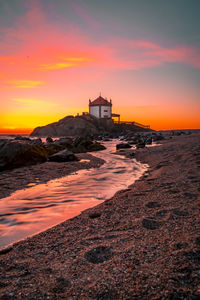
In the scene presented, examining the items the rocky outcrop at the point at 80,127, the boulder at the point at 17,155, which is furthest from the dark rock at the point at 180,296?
the rocky outcrop at the point at 80,127

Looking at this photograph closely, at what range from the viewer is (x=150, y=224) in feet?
10.3

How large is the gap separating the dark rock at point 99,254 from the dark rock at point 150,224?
2.62ft

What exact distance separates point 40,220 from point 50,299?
212cm

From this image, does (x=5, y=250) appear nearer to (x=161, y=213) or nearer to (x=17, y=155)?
(x=161, y=213)

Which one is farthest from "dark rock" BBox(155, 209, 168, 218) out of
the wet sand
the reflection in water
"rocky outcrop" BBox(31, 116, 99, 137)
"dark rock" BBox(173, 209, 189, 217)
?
"rocky outcrop" BBox(31, 116, 99, 137)

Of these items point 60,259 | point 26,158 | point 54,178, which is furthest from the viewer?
point 26,158

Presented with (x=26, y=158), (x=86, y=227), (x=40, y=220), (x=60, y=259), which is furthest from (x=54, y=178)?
(x=60, y=259)

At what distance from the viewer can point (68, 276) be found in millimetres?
2074

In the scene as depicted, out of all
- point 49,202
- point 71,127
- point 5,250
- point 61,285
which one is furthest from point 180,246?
point 71,127

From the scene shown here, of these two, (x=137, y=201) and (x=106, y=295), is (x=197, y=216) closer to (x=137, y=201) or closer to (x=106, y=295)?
(x=137, y=201)

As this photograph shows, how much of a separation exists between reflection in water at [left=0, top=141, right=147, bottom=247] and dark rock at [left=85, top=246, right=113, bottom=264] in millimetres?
1257

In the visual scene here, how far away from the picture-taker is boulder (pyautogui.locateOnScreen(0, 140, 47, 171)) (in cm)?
872

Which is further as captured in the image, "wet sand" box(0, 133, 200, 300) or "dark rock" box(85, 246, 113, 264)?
"dark rock" box(85, 246, 113, 264)

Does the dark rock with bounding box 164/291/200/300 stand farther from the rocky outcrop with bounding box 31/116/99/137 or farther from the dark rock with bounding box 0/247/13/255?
the rocky outcrop with bounding box 31/116/99/137
